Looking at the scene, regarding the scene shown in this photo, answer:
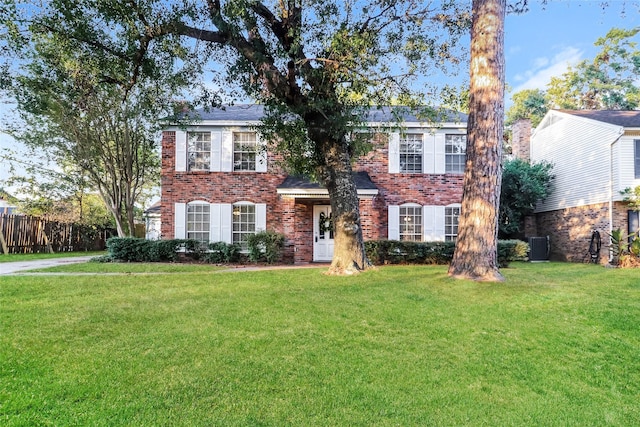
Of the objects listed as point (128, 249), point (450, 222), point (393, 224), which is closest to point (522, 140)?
point (450, 222)

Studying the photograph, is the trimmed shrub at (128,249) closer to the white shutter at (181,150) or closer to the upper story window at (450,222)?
the white shutter at (181,150)

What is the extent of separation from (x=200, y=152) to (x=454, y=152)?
371 inches

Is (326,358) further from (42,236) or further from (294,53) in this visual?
(42,236)

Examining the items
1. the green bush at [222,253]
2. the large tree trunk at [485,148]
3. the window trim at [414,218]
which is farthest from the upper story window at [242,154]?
the large tree trunk at [485,148]

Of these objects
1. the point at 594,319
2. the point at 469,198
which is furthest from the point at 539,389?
the point at 469,198

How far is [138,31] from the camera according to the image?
24.9 feet

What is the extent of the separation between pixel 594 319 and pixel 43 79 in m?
11.2

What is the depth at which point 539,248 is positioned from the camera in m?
16.2

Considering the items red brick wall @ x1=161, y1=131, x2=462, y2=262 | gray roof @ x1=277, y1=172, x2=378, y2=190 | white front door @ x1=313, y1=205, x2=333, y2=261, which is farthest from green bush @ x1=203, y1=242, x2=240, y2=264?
white front door @ x1=313, y1=205, x2=333, y2=261

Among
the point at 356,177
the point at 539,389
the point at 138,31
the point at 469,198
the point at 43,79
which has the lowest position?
the point at 539,389

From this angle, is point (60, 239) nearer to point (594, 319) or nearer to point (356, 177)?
point (356, 177)

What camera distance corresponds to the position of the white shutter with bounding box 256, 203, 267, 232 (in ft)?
44.7

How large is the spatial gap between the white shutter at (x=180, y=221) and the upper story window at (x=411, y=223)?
791 centimetres

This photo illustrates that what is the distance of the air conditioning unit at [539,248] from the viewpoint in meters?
16.0
